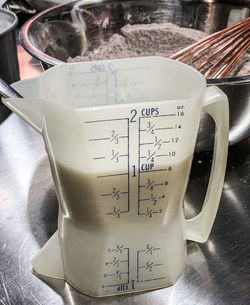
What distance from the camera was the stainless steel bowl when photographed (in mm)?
677

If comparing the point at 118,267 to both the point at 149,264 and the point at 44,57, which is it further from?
the point at 44,57

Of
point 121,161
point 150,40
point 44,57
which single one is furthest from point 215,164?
point 150,40

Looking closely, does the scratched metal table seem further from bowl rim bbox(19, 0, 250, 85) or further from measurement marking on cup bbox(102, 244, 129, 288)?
bowl rim bbox(19, 0, 250, 85)

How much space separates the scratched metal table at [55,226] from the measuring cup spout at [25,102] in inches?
6.9

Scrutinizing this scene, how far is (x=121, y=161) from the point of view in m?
0.34

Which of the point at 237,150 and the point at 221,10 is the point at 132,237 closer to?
the point at 237,150

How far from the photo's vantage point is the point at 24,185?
1.88 feet

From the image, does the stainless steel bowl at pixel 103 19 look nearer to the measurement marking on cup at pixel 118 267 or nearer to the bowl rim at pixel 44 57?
the bowl rim at pixel 44 57

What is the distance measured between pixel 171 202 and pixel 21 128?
40cm

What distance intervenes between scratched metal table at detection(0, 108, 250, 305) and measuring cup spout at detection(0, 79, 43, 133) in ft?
0.58

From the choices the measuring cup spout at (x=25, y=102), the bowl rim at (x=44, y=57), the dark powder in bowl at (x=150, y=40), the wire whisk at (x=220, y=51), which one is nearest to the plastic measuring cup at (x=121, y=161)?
the measuring cup spout at (x=25, y=102)

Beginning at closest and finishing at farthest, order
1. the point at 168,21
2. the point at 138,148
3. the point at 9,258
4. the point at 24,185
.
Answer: the point at 138,148, the point at 9,258, the point at 24,185, the point at 168,21

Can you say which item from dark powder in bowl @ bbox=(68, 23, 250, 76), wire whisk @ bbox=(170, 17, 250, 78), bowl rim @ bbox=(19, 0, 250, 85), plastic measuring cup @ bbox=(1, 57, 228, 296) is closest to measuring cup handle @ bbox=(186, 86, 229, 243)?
plastic measuring cup @ bbox=(1, 57, 228, 296)

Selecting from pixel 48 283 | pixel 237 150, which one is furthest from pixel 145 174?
pixel 237 150
